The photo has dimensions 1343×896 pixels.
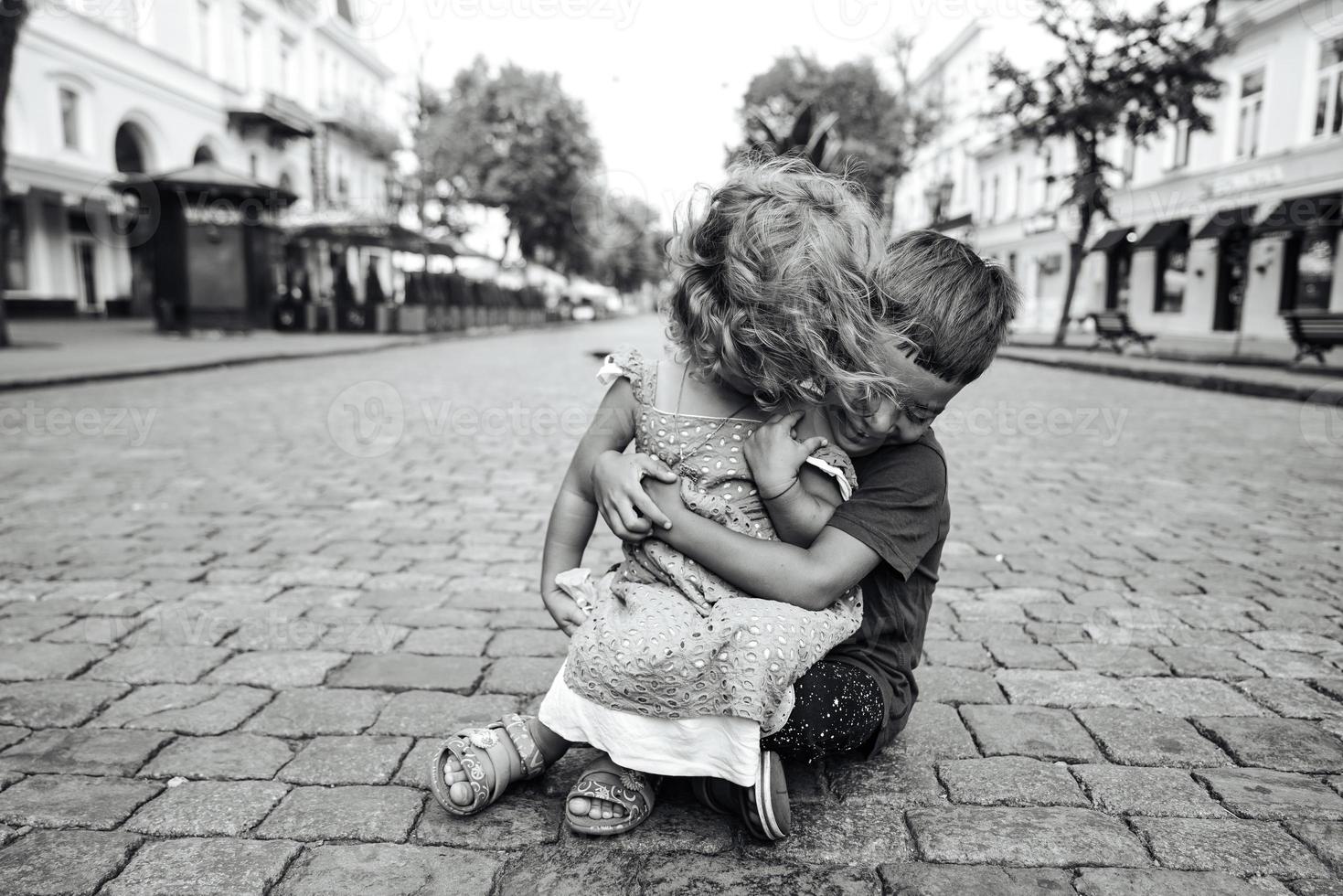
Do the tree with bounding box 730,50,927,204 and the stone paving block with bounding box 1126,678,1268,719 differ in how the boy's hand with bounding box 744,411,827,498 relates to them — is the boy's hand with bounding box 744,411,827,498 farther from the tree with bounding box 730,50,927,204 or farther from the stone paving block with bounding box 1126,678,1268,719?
the tree with bounding box 730,50,927,204

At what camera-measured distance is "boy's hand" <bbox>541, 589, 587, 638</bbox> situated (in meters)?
1.94

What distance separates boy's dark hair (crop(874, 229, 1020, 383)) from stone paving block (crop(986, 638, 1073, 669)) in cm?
128

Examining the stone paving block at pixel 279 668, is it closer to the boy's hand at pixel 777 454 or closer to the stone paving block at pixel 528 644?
the stone paving block at pixel 528 644

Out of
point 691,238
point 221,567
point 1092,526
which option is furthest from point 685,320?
point 1092,526

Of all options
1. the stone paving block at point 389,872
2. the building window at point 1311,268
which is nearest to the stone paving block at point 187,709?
the stone paving block at point 389,872

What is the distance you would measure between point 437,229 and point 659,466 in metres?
34.8

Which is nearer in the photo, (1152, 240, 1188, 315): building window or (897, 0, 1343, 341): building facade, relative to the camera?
(897, 0, 1343, 341): building facade

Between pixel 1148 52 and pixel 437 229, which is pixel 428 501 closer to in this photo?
pixel 1148 52

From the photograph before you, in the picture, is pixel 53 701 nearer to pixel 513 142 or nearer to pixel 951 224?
pixel 951 224

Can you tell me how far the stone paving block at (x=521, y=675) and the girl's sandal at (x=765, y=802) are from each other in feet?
2.73

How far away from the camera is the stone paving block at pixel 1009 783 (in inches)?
77.2

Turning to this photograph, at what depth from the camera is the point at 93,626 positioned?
297 cm

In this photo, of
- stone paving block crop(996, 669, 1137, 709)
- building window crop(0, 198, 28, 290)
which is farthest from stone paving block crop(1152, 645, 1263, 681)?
building window crop(0, 198, 28, 290)

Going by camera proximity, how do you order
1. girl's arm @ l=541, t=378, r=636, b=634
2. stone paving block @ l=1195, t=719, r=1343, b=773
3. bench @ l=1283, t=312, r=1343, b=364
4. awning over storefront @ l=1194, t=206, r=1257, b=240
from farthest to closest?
awning over storefront @ l=1194, t=206, r=1257, b=240, bench @ l=1283, t=312, r=1343, b=364, stone paving block @ l=1195, t=719, r=1343, b=773, girl's arm @ l=541, t=378, r=636, b=634
